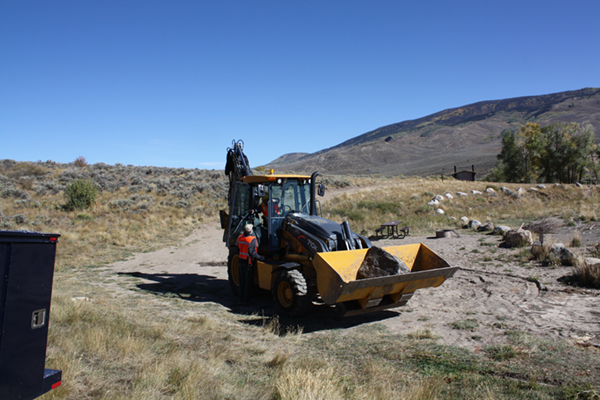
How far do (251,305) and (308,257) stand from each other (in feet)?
7.23

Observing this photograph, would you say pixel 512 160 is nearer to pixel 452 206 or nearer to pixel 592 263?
pixel 452 206

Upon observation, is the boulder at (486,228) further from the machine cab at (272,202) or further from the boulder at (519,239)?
the machine cab at (272,202)

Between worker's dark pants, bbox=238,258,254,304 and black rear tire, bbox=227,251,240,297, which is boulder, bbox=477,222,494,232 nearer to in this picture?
black rear tire, bbox=227,251,240,297

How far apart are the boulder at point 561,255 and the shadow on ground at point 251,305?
5225 mm

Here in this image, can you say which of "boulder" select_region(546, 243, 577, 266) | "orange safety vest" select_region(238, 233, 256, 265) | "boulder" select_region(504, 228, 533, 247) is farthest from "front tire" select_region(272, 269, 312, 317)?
"boulder" select_region(504, 228, 533, 247)

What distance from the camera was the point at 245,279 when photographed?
9.01 meters

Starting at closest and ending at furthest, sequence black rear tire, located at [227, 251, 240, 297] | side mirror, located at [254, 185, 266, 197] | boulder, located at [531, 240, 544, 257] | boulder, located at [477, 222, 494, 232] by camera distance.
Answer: side mirror, located at [254, 185, 266, 197] < black rear tire, located at [227, 251, 240, 297] < boulder, located at [531, 240, 544, 257] < boulder, located at [477, 222, 494, 232]

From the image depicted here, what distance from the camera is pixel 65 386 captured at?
3664mm

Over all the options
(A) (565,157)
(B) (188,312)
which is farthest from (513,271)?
(A) (565,157)

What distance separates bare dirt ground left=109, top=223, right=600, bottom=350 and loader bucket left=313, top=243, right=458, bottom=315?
0.55 metres

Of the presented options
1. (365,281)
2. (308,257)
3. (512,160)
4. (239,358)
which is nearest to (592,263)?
(365,281)

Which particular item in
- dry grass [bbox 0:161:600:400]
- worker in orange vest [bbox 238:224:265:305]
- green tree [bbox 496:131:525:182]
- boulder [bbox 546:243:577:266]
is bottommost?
dry grass [bbox 0:161:600:400]

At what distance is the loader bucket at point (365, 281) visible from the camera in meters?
6.39

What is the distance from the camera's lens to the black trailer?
276 cm
